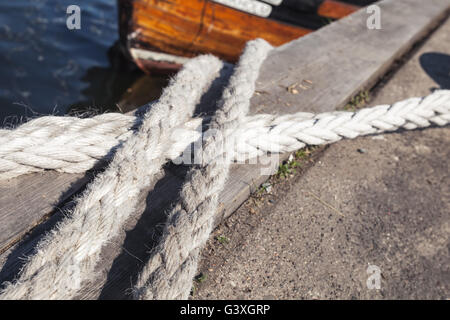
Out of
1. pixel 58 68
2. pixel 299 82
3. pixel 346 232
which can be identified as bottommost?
pixel 58 68

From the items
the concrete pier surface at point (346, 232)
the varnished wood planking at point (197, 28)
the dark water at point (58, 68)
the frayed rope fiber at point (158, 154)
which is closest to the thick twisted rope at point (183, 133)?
the frayed rope fiber at point (158, 154)

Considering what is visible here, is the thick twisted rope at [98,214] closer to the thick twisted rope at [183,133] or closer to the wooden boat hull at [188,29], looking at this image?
the thick twisted rope at [183,133]

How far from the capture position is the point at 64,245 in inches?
36.0

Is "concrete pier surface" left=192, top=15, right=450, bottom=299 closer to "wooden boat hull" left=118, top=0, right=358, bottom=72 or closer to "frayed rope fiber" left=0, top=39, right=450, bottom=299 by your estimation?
"frayed rope fiber" left=0, top=39, right=450, bottom=299

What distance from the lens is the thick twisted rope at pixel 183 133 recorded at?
1.14 meters

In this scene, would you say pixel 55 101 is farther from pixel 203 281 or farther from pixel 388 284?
pixel 388 284

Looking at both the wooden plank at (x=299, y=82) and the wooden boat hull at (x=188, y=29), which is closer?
the wooden plank at (x=299, y=82)

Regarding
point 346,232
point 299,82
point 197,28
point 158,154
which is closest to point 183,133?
point 158,154

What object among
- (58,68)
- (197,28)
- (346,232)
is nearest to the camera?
(346,232)

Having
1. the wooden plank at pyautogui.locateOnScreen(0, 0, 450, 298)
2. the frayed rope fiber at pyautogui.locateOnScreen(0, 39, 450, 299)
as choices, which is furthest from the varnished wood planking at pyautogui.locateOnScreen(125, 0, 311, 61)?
the frayed rope fiber at pyautogui.locateOnScreen(0, 39, 450, 299)

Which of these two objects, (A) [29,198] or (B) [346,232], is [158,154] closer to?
(A) [29,198]

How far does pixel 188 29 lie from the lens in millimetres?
3852

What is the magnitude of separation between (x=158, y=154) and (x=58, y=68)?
3.80 m

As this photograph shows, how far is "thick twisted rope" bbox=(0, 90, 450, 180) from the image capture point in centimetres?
114
